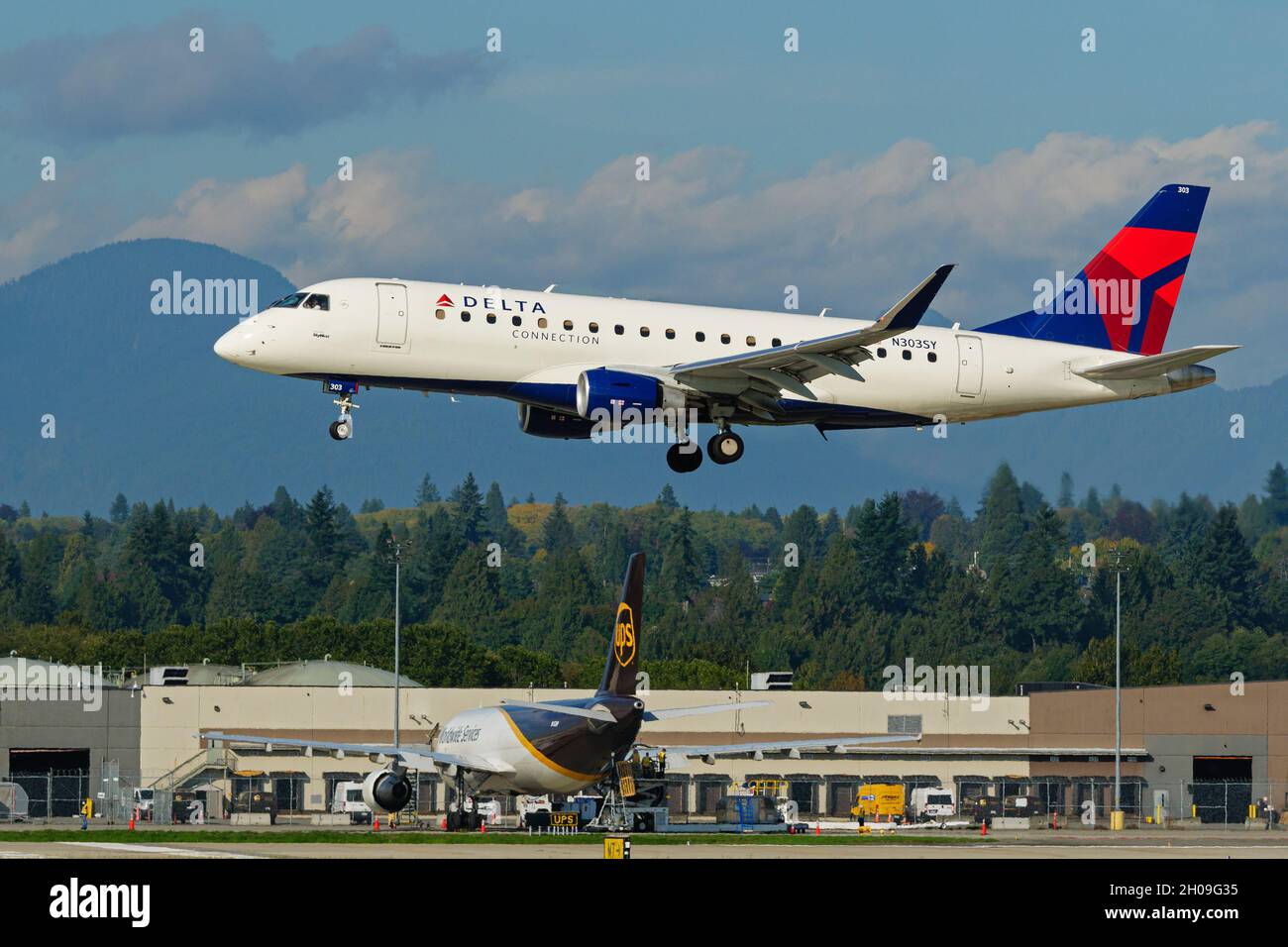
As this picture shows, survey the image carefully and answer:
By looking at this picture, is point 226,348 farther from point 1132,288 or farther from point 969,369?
point 1132,288

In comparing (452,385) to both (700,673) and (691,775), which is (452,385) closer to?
(691,775)

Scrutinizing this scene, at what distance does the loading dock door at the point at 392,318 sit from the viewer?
5478cm

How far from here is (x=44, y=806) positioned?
307 feet

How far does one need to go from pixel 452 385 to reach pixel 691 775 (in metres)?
50.4

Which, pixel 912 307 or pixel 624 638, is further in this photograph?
pixel 624 638

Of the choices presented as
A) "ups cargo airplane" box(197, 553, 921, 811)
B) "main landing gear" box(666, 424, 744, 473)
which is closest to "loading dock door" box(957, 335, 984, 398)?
"main landing gear" box(666, 424, 744, 473)

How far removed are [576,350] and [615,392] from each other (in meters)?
1.95

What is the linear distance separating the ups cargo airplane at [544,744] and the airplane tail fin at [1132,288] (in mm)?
17265

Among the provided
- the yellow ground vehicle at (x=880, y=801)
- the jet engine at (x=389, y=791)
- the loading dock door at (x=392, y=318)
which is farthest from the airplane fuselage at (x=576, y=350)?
the yellow ground vehicle at (x=880, y=801)

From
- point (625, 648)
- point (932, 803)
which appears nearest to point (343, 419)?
point (625, 648)

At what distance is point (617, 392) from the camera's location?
2185 inches

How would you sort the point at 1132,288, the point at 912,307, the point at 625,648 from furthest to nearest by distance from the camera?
the point at 625,648
the point at 1132,288
the point at 912,307
